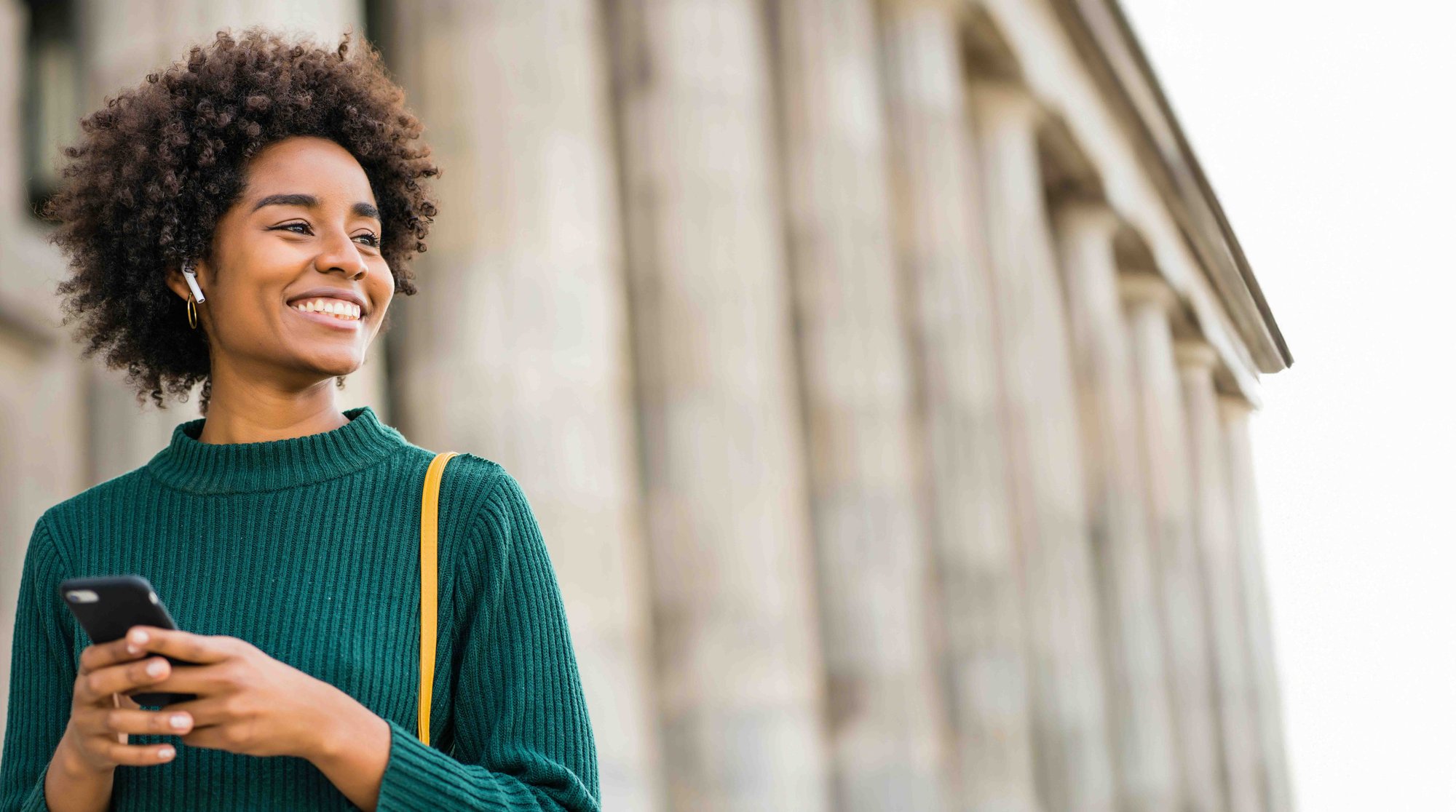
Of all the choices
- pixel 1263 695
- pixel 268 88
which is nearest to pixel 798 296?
pixel 268 88

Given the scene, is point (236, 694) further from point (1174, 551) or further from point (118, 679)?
point (1174, 551)

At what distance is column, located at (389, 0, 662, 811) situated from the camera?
8.62 m

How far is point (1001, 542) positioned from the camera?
16875mm

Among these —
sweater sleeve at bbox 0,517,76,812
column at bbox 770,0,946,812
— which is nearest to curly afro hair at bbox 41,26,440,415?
sweater sleeve at bbox 0,517,76,812

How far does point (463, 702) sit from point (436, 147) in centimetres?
700

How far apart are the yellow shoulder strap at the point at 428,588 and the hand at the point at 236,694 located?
295 mm

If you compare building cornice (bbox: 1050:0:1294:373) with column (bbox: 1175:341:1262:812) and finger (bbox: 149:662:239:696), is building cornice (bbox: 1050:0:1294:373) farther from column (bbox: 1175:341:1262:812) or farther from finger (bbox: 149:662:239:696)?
finger (bbox: 149:662:239:696)

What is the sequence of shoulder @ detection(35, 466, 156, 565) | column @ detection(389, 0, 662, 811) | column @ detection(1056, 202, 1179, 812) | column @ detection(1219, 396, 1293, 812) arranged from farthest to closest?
column @ detection(1219, 396, 1293, 812) < column @ detection(1056, 202, 1179, 812) < column @ detection(389, 0, 662, 811) < shoulder @ detection(35, 466, 156, 565)

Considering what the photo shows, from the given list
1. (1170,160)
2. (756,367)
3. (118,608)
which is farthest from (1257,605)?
(118,608)

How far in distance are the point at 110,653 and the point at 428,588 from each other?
1.75 ft

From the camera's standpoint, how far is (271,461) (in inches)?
103

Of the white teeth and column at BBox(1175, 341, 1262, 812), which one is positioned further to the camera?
column at BBox(1175, 341, 1262, 812)

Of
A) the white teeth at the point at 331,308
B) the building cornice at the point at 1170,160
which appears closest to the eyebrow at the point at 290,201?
the white teeth at the point at 331,308

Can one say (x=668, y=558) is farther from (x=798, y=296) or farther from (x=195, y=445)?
(x=195, y=445)
